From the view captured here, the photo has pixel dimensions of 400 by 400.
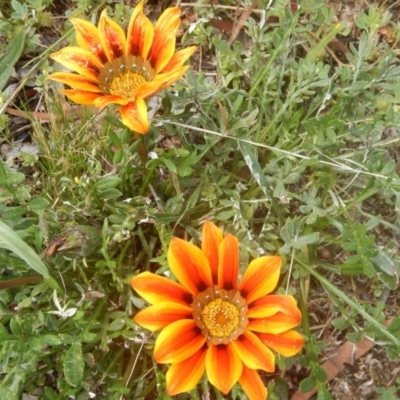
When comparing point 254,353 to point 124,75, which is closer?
point 254,353

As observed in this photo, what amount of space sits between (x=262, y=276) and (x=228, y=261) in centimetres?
10

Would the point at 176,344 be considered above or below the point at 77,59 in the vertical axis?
below

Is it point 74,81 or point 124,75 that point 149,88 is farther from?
point 124,75

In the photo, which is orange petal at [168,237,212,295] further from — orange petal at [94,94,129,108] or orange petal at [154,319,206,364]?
orange petal at [94,94,129,108]

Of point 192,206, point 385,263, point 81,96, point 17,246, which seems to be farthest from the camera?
point 192,206

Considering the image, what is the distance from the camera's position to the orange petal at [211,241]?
1539 mm

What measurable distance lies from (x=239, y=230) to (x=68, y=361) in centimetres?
68

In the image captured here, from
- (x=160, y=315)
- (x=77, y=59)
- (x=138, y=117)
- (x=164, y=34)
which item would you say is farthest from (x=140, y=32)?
(x=160, y=315)

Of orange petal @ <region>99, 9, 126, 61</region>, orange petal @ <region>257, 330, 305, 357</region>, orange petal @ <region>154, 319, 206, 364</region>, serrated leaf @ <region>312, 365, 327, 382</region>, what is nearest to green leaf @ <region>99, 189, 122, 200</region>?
orange petal @ <region>99, 9, 126, 61</region>

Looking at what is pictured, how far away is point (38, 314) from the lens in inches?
69.5

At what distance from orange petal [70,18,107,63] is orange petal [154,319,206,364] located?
2.65 feet

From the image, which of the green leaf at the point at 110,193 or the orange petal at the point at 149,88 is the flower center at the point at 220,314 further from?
the orange petal at the point at 149,88

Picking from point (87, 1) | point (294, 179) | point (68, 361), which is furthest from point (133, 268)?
point (87, 1)

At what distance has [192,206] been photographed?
2109 millimetres
